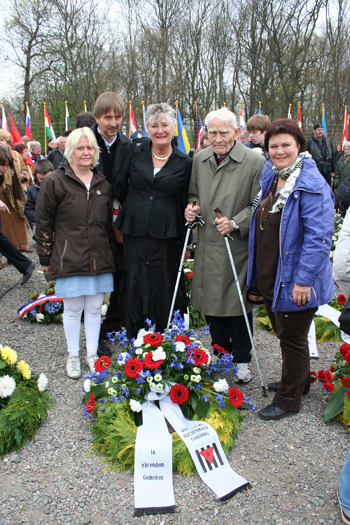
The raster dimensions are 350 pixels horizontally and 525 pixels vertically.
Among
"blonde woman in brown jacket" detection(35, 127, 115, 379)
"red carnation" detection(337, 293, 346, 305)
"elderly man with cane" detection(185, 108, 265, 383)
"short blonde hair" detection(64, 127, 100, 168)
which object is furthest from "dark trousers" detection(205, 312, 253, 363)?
"short blonde hair" detection(64, 127, 100, 168)

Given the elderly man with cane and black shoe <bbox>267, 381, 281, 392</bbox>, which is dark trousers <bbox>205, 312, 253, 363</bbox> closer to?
the elderly man with cane

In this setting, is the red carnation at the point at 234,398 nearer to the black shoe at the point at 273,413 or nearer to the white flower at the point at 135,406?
the black shoe at the point at 273,413

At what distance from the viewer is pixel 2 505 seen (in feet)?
7.74

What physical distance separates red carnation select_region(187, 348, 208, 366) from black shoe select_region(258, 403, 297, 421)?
59 centimetres

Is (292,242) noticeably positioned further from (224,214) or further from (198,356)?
(198,356)

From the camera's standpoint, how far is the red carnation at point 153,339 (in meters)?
3.04

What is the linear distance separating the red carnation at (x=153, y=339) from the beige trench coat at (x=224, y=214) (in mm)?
463

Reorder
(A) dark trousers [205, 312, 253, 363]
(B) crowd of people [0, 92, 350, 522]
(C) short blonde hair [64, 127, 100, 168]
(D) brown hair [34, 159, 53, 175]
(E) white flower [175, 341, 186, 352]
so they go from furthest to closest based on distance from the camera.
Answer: (D) brown hair [34, 159, 53, 175] < (A) dark trousers [205, 312, 253, 363] < (C) short blonde hair [64, 127, 100, 168] < (E) white flower [175, 341, 186, 352] < (B) crowd of people [0, 92, 350, 522]

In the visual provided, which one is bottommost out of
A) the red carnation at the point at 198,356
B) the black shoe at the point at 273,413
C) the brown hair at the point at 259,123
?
the black shoe at the point at 273,413

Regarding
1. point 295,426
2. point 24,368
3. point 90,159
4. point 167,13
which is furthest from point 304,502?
point 167,13

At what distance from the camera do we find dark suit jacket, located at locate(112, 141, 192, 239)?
330cm

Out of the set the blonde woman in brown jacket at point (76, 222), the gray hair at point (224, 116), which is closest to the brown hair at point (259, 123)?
the gray hair at point (224, 116)

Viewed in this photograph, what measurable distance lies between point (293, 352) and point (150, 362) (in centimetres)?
Answer: 100

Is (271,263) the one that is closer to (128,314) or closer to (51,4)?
(128,314)
